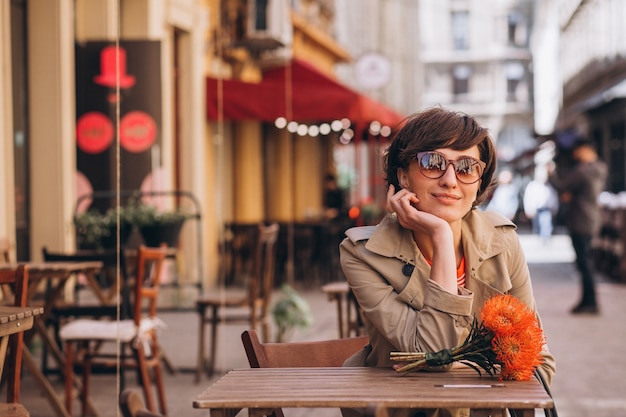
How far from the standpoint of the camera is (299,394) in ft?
8.86

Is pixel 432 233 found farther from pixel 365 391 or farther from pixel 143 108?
pixel 143 108

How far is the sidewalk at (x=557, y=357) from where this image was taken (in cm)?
704

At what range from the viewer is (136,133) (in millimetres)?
10805

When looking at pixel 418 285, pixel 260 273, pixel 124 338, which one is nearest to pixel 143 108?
pixel 260 273

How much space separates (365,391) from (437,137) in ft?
2.71

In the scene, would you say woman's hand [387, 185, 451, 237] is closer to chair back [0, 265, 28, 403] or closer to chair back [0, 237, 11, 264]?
chair back [0, 265, 28, 403]

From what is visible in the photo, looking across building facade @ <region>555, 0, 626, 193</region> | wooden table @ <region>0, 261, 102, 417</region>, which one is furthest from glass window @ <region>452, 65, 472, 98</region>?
wooden table @ <region>0, 261, 102, 417</region>

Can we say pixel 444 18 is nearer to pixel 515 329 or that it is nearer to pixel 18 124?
pixel 18 124

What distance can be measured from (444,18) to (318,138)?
45.4m

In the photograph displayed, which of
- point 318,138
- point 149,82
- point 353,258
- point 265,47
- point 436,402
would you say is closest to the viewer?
point 436,402

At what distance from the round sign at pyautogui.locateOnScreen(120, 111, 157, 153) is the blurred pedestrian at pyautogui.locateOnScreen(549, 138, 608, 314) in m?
4.76

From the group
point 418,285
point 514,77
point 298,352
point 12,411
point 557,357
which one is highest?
point 514,77

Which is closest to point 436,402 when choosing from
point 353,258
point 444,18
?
point 353,258

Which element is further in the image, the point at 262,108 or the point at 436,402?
the point at 262,108
